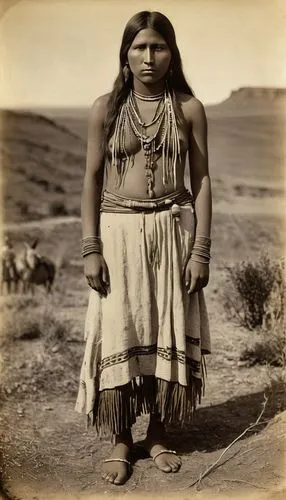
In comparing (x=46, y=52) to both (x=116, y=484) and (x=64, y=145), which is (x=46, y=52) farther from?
(x=116, y=484)

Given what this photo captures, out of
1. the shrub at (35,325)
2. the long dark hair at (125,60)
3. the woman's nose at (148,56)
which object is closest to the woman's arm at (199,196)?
the long dark hair at (125,60)

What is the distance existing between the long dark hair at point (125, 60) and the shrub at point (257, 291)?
4.91 feet

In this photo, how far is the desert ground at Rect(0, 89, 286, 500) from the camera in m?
2.53

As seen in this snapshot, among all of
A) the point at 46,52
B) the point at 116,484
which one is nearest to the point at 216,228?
the point at 46,52

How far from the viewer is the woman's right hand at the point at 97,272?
7.75ft

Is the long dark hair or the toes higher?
the long dark hair

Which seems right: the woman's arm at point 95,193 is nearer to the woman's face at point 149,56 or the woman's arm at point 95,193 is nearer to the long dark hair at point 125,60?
the long dark hair at point 125,60

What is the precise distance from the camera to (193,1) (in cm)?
262

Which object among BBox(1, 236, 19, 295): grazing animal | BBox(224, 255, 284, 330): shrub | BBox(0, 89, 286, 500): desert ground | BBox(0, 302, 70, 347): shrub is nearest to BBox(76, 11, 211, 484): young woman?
BBox(0, 89, 286, 500): desert ground

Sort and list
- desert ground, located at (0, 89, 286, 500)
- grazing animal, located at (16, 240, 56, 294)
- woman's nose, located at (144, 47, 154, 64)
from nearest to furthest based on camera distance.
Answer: woman's nose, located at (144, 47, 154, 64) → desert ground, located at (0, 89, 286, 500) → grazing animal, located at (16, 240, 56, 294)

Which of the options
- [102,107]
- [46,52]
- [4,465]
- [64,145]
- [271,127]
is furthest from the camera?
[64,145]

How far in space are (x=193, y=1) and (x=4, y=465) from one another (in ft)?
6.43

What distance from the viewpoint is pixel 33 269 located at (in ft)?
13.2

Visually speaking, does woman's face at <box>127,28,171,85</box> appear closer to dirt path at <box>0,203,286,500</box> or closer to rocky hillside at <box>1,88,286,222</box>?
rocky hillside at <box>1,88,286,222</box>
